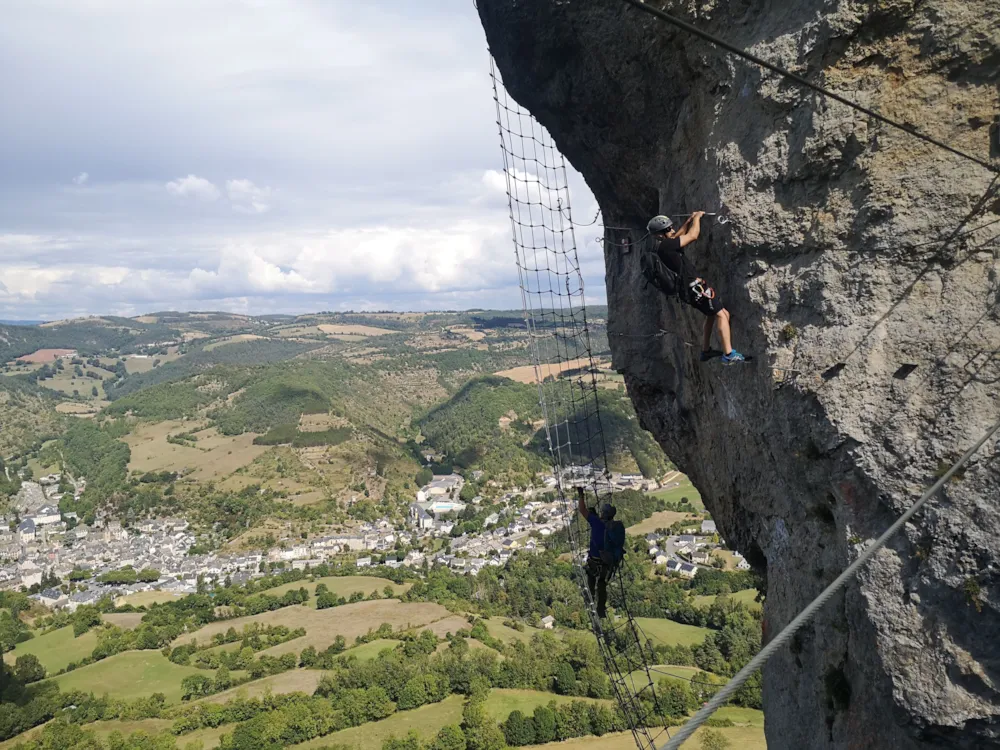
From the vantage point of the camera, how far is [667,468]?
319ft

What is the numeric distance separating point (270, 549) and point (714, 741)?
216 feet

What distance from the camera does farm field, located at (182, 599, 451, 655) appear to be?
5081 cm

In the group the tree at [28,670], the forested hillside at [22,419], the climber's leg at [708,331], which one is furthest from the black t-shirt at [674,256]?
the forested hillside at [22,419]

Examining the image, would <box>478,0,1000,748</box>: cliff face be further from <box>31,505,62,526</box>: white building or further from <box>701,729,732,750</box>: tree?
<box>31,505,62,526</box>: white building

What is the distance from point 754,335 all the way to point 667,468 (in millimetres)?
96407

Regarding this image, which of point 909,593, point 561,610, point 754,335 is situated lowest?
point 561,610

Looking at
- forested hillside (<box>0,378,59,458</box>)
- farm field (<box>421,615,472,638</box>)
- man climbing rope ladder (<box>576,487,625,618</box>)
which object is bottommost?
farm field (<box>421,615,472,638</box>)

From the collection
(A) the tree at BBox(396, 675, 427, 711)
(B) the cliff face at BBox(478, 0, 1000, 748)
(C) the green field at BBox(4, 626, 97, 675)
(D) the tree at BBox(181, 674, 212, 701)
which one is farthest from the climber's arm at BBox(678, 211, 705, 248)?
(C) the green field at BBox(4, 626, 97, 675)

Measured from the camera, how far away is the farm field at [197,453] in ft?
331

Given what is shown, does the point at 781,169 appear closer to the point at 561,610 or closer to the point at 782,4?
the point at 782,4

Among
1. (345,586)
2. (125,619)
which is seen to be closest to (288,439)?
(345,586)

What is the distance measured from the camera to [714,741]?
2873 cm

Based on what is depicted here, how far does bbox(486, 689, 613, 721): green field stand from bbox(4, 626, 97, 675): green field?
3753 centimetres

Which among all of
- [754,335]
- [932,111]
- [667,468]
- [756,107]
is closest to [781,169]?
[756,107]
